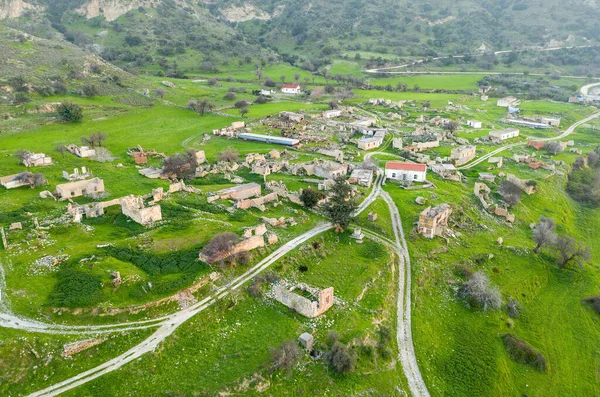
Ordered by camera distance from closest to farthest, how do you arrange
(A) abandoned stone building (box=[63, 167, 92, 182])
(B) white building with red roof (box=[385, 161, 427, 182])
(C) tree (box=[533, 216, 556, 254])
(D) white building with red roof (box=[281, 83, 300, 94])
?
1. (C) tree (box=[533, 216, 556, 254])
2. (A) abandoned stone building (box=[63, 167, 92, 182])
3. (B) white building with red roof (box=[385, 161, 427, 182])
4. (D) white building with red roof (box=[281, 83, 300, 94])

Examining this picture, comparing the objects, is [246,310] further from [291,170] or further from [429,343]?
[291,170]

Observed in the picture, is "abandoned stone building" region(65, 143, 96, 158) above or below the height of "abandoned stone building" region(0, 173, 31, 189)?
below

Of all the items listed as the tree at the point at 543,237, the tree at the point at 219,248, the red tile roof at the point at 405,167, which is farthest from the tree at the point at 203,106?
the tree at the point at 543,237

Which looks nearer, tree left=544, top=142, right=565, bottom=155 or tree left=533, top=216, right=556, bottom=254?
tree left=533, top=216, right=556, bottom=254

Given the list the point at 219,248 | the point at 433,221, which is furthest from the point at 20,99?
the point at 433,221

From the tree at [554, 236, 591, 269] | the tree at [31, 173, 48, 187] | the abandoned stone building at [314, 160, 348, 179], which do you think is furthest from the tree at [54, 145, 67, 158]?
the tree at [554, 236, 591, 269]

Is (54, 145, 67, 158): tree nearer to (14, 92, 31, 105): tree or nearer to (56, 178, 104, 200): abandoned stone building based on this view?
(56, 178, 104, 200): abandoned stone building

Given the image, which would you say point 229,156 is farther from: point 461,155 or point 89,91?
point 89,91

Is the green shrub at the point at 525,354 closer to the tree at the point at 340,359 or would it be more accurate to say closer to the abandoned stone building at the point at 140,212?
the tree at the point at 340,359
